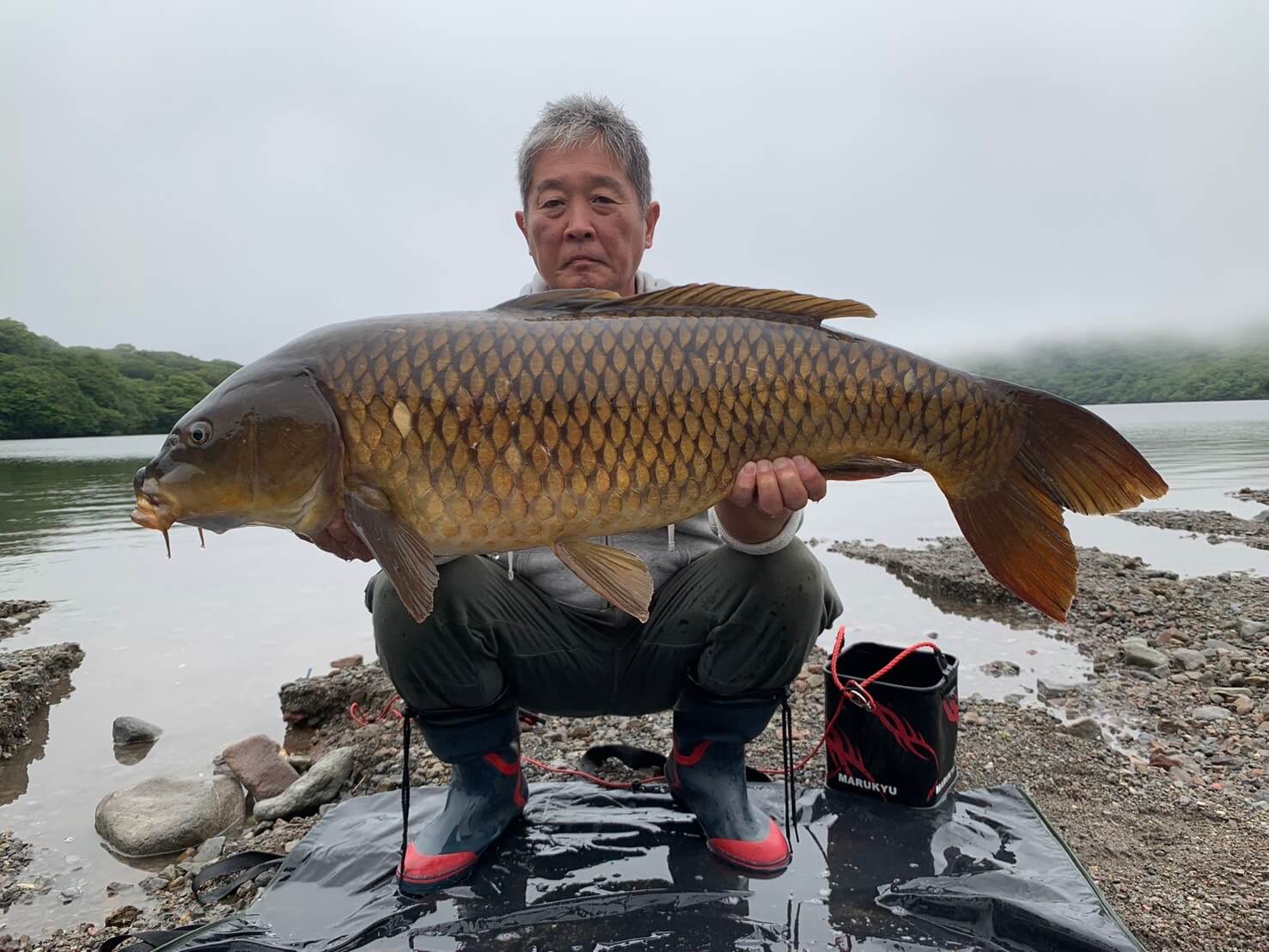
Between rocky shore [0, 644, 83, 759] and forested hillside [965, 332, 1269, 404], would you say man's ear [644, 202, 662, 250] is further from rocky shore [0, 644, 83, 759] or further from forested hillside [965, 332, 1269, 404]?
forested hillside [965, 332, 1269, 404]

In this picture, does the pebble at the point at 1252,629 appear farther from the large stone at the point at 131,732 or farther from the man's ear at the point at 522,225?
the large stone at the point at 131,732

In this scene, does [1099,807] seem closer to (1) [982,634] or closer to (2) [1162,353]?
(1) [982,634]

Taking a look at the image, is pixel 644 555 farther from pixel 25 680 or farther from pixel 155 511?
pixel 25 680

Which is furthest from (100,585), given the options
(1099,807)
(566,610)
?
(1099,807)

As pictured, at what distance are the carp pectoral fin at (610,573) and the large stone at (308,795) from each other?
1.51 metres

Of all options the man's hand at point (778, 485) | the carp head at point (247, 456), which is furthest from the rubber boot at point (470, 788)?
the man's hand at point (778, 485)

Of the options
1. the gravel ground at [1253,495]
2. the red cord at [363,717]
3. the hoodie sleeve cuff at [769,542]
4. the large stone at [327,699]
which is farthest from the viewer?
the gravel ground at [1253,495]

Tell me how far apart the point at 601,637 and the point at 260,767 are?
5.42ft

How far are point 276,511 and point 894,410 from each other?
127 centimetres

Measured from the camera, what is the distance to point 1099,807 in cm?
219

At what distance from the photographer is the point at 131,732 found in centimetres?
323

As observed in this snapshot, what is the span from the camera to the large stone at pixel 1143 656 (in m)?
3.61

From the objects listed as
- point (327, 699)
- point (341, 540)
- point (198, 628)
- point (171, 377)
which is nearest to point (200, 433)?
point (341, 540)

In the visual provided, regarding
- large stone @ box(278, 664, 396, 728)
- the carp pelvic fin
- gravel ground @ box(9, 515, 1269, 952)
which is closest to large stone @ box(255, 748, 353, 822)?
gravel ground @ box(9, 515, 1269, 952)
